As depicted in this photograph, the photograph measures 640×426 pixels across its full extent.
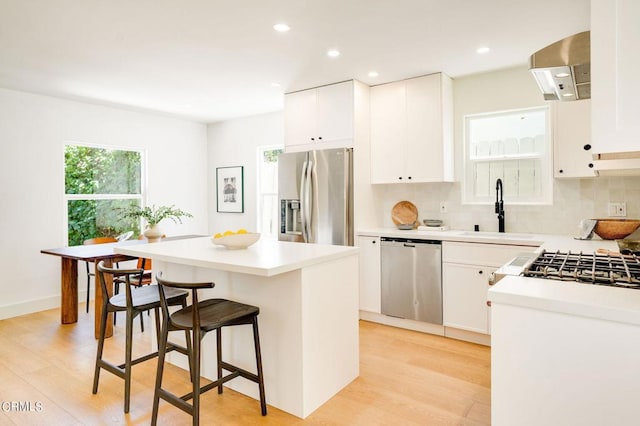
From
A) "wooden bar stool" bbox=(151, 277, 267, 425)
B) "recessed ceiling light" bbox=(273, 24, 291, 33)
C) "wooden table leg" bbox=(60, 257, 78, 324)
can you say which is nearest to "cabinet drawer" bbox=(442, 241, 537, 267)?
"wooden bar stool" bbox=(151, 277, 267, 425)

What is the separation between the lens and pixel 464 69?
3.62 metres

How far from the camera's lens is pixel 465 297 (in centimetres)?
334

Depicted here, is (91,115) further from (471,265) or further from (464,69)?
(471,265)

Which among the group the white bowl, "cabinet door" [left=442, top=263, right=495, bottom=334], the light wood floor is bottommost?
the light wood floor

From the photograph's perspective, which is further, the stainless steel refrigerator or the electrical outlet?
the stainless steel refrigerator

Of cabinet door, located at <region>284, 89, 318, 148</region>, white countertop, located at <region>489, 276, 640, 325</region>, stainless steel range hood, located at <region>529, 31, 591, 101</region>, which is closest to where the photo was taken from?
white countertop, located at <region>489, 276, 640, 325</region>

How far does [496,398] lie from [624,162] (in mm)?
1609

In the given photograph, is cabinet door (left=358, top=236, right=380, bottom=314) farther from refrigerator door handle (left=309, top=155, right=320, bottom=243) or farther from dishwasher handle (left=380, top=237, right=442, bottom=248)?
refrigerator door handle (left=309, top=155, right=320, bottom=243)

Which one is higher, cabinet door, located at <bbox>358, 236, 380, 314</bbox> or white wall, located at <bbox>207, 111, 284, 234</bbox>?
white wall, located at <bbox>207, 111, 284, 234</bbox>

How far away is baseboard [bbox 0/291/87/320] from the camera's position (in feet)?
13.4

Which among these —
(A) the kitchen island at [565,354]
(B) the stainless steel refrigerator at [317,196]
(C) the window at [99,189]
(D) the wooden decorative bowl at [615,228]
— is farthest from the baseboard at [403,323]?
(C) the window at [99,189]

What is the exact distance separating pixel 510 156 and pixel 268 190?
10.4 feet

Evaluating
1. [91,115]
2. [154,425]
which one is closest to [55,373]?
[154,425]

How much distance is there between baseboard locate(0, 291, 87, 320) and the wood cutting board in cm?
403
